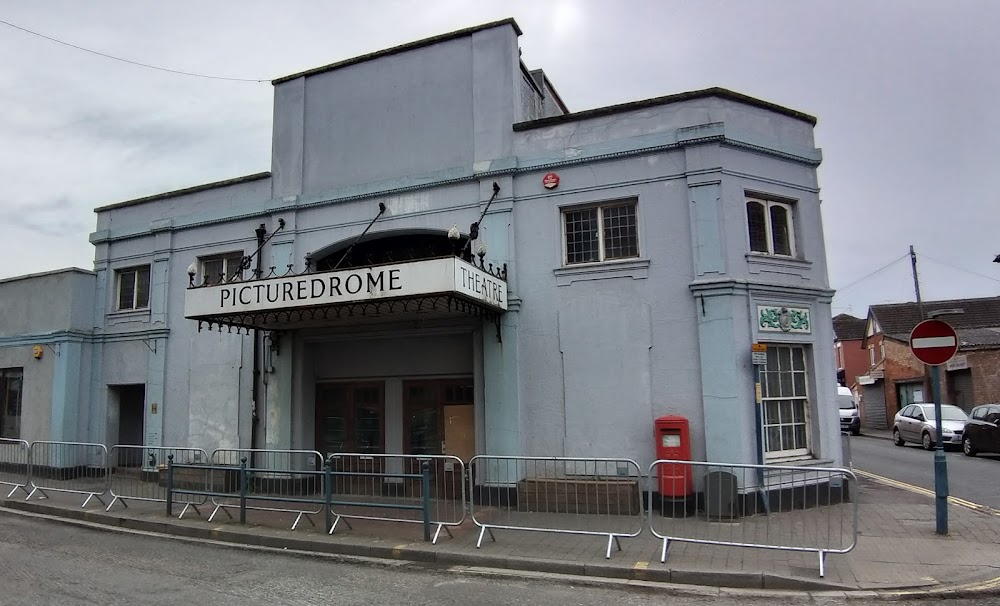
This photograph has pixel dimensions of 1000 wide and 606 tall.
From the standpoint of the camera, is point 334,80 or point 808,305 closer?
point 808,305

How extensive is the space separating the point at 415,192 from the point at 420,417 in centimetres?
435

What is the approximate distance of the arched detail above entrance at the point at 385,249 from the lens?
13.1m

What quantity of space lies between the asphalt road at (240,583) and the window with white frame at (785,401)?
4606 mm

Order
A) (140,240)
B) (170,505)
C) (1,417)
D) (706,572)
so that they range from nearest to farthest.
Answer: (706,572) < (170,505) < (140,240) < (1,417)

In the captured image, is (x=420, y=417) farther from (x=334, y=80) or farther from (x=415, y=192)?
(x=334, y=80)

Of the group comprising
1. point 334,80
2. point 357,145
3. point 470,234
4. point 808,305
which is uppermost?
point 334,80

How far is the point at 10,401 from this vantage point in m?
17.0

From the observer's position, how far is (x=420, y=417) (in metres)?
13.0

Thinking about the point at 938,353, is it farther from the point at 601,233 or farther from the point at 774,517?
the point at 601,233

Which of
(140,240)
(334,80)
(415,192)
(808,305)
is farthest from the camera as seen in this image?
(140,240)

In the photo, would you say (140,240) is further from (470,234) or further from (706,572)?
(706,572)

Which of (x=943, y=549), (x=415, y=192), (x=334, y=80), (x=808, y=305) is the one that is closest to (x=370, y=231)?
(x=415, y=192)

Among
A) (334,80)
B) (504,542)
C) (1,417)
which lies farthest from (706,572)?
(1,417)

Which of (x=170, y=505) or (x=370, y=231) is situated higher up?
(x=370, y=231)
